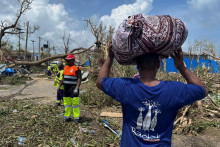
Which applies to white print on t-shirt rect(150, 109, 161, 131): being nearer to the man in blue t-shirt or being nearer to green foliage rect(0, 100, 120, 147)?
the man in blue t-shirt

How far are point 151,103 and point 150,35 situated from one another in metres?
A: 0.48

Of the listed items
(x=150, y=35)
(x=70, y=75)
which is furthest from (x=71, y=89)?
(x=150, y=35)

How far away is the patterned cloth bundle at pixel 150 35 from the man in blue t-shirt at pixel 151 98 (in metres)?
0.10

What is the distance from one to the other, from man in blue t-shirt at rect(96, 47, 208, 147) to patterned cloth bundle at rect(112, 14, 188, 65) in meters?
0.10

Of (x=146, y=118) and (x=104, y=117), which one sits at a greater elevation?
(x=146, y=118)

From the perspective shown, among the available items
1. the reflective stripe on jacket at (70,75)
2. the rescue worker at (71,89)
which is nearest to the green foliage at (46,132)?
the rescue worker at (71,89)

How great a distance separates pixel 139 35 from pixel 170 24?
23 cm

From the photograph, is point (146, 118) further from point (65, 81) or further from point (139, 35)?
point (65, 81)

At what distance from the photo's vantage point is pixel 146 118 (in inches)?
50.6

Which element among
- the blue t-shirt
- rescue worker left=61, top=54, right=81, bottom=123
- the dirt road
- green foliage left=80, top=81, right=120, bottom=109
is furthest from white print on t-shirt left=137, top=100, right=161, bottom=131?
the dirt road

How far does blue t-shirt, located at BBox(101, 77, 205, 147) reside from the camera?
1.24m

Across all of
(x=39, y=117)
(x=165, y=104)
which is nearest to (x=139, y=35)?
(x=165, y=104)

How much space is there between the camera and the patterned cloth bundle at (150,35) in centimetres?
121

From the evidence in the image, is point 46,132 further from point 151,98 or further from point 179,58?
point 179,58
